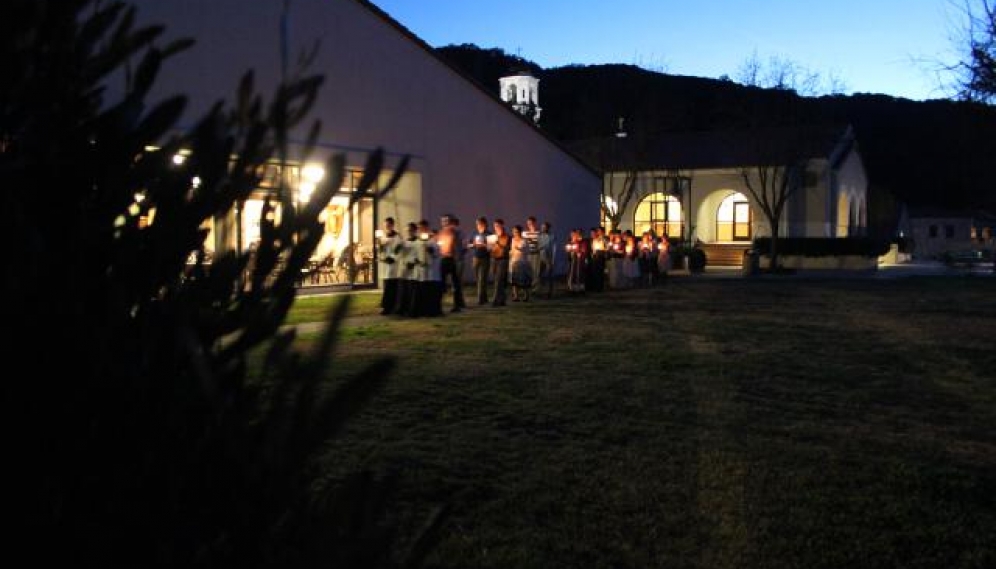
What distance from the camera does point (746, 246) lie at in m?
46.8

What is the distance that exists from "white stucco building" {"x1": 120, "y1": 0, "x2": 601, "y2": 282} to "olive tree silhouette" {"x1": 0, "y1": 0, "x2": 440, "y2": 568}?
15.6 metres

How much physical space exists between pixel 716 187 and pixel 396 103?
26.8 metres

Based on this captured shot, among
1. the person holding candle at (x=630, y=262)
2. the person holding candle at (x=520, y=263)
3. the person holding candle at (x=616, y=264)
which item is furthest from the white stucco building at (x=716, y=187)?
the person holding candle at (x=520, y=263)

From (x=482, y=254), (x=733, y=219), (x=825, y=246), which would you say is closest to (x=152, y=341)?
(x=482, y=254)

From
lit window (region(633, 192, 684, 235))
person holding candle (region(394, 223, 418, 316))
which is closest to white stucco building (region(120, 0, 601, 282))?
person holding candle (region(394, 223, 418, 316))

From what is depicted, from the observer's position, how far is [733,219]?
47.9 m

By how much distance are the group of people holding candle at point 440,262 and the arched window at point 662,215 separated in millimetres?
28291

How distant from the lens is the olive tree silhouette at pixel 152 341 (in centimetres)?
124

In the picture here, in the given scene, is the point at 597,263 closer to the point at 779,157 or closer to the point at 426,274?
the point at 426,274

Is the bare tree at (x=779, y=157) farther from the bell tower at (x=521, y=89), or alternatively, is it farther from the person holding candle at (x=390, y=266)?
the person holding candle at (x=390, y=266)

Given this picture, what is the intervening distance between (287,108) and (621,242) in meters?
24.9

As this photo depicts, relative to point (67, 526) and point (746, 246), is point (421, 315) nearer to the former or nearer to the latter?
point (67, 526)

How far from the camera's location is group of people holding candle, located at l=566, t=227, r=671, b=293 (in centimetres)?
2400

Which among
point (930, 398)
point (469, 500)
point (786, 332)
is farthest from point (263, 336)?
point (786, 332)
